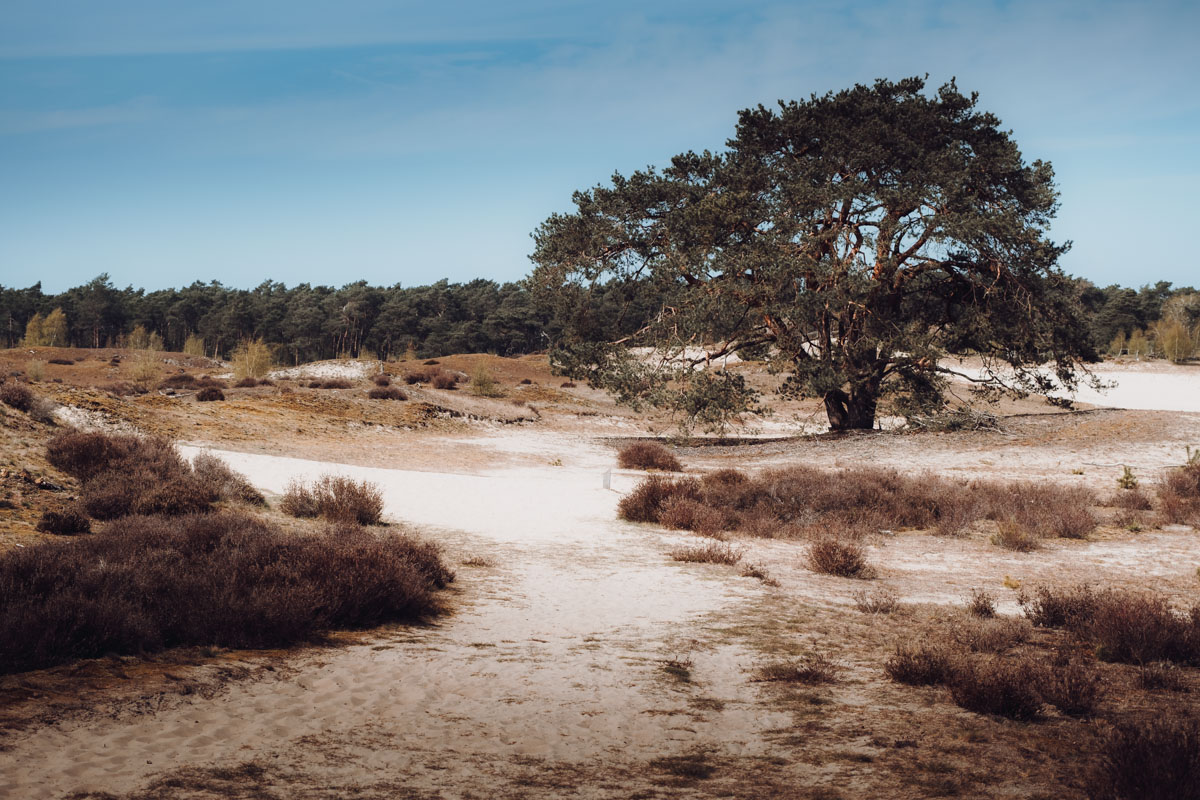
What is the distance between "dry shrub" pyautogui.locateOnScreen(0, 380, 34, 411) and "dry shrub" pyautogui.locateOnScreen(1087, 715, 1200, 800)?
19278 millimetres

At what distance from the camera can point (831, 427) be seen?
31125mm

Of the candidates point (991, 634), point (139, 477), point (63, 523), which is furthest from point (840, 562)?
point (139, 477)

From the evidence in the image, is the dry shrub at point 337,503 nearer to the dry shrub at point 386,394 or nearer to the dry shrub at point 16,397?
the dry shrub at point 16,397

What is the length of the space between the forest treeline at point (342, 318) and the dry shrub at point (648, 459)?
221 ft

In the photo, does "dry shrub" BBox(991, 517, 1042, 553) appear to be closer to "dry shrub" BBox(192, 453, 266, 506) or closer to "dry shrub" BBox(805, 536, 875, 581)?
"dry shrub" BBox(805, 536, 875, 581)

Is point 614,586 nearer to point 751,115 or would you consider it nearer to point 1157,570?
point 1157,570

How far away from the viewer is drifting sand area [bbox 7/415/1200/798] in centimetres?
430

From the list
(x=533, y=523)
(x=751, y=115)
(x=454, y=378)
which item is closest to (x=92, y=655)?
(x=533, y=523)

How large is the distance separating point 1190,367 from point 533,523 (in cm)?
7430

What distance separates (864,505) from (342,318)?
95.3m

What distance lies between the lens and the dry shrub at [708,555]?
11398 millimetres

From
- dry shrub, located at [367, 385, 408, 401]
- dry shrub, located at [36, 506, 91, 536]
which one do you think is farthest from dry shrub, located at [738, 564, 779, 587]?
dry shrub, located at [367, 385, 408, 401]

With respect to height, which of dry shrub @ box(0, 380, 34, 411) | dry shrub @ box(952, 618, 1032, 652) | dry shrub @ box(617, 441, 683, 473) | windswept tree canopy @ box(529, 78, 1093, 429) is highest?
windswept tree canopy @ box(529, 78, 1093, 429)

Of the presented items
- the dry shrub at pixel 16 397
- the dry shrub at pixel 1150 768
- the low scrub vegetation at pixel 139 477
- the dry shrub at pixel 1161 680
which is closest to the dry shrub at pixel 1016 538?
the dry shrub at pixel 1161 680
